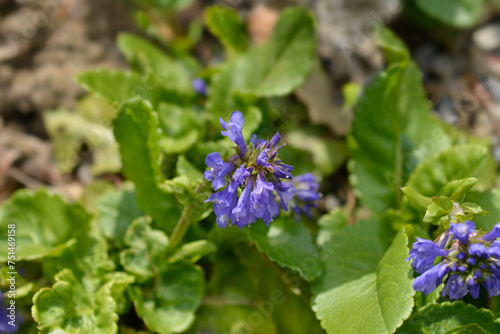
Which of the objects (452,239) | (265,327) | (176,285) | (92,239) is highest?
(452,239)

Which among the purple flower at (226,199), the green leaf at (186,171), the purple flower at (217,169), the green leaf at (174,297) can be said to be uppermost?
the purple flower at (217,169)

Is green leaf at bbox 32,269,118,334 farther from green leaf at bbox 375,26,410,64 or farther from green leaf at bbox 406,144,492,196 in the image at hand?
green leaf at bbox 375,26,410,64

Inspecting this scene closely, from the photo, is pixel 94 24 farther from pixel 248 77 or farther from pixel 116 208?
pixel 116 208

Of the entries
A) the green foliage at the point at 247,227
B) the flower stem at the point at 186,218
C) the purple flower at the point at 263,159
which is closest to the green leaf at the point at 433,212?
the green foliage at the point at 247,227

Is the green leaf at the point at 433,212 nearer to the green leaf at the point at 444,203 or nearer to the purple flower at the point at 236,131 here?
the green leaf at the point at 444,203

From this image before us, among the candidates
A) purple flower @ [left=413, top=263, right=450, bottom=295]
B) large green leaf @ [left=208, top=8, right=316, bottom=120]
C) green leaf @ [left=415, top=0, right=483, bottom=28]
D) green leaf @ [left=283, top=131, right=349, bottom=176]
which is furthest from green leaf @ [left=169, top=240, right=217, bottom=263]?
green leaf @ [left=415, top=0, right=483, bottom=28]

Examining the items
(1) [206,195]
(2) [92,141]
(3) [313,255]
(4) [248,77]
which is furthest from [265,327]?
(2) [92,141]
